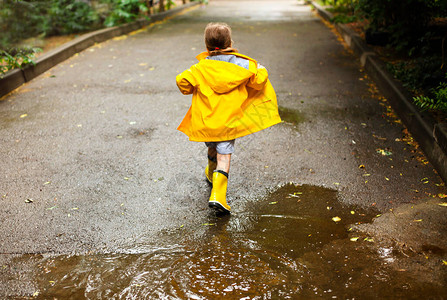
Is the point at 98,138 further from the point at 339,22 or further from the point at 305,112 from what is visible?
the point at 339,22

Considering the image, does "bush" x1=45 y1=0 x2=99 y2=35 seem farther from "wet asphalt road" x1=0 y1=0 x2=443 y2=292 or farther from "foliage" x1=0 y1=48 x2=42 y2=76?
"wet asphalt road" x1=0 y1=0 x2=443 y2=292

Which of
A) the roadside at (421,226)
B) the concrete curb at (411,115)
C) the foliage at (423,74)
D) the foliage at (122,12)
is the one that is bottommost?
the roadside at (421,226)

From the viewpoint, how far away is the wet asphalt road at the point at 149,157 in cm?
342

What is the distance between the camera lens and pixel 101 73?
8062 millimetres

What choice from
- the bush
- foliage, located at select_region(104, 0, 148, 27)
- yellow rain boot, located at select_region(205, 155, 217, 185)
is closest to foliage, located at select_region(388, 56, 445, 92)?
yellow rain boot, located at select_region(205, 155, 217, 185)

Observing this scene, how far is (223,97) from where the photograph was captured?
Result: 3277mm

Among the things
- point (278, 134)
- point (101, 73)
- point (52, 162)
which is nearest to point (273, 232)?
point (278, 134)

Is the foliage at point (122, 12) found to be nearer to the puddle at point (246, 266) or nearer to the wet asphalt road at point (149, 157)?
the wet asphalt road at point (149, 157)

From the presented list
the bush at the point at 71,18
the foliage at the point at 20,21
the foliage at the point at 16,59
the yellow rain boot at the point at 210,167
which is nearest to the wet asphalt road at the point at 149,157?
the yellow rain boot at the point at 210,167

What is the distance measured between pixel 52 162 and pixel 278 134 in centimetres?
285

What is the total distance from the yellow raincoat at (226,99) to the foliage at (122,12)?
10219 mm

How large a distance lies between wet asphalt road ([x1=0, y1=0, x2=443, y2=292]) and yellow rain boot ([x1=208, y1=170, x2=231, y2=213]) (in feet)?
0.62

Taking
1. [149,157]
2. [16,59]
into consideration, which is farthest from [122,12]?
[149,157]

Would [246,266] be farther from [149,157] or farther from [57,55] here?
[57,55]
